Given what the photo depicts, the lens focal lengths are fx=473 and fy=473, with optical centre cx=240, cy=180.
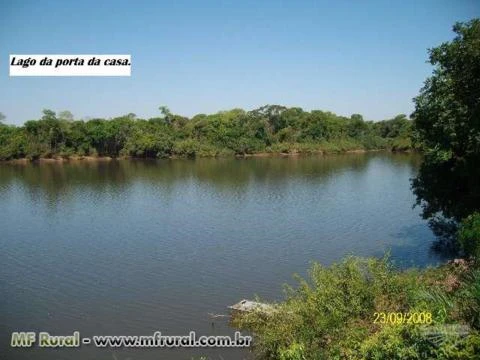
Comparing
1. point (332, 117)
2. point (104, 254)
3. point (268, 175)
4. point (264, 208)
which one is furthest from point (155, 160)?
point (104, 254)

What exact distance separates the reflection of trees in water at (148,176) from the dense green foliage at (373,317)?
3165 cm

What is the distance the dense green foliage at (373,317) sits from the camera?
24.9 ft

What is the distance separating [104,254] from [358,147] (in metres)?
88.3

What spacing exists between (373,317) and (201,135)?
8588 centimetres

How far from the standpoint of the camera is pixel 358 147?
348ft

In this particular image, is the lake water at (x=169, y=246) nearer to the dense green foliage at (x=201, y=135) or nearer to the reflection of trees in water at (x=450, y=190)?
the reflection of trees in water at (x=450, y=190)

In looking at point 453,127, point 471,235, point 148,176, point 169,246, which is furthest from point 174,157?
point 471,235

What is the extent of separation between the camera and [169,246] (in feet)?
87.7

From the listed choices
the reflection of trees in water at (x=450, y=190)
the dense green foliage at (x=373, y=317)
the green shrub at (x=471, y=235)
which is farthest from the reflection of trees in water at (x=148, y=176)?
the dense green foliage at (x=373, y=317)

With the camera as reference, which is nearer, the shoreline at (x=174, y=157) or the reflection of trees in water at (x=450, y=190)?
the reflection of trees in water at (x=450, y=190)

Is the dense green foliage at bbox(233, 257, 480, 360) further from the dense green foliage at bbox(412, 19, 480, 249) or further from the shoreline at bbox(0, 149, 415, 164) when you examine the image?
the shoreline at bbox(0, 149, 415, 164)

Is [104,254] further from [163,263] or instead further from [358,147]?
[358,147]

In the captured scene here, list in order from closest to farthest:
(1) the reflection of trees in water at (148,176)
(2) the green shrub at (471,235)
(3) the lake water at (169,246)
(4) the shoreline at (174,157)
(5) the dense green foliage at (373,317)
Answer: (5) the dense green foliage at (373,317)
(2) the green shrub at (471,235)
(3) the lake water at (169,246)
(1) the reflection of trees in water at (148,176)
(4) the shoreline at (174,157)

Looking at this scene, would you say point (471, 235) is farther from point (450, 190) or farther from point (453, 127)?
point (450, 190)
